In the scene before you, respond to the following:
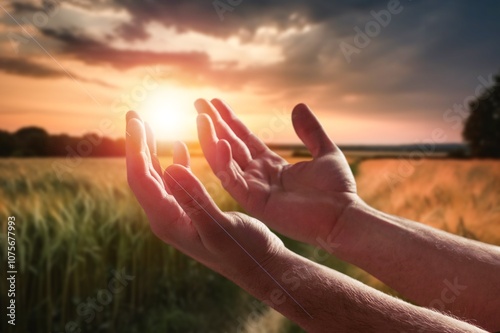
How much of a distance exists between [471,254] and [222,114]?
2.41ft

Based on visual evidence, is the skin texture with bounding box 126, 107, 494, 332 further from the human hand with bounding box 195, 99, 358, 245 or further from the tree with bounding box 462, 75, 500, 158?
the tree with bounding box 462, 75, 500, 158

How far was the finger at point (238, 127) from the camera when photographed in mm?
1478

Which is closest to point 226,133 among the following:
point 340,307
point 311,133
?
point 311,133

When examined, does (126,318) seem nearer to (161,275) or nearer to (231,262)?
(161,275)

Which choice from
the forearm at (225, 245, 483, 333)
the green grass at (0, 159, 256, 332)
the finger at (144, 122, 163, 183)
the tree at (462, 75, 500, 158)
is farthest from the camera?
the tree at (462, 75, 500, 158)

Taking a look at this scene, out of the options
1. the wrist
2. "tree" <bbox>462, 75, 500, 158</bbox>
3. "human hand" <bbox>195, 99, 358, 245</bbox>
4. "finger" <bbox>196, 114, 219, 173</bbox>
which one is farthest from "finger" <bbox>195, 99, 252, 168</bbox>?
"tree" <bbox>462, 75, 500, 158</bbox>

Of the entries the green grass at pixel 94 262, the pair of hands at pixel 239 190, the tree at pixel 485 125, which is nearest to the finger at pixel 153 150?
the pair of hands at pixel 239 190

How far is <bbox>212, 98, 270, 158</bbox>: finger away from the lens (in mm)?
1478

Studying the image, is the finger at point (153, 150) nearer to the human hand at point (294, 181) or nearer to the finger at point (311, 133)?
the human hand at point (294, 181)

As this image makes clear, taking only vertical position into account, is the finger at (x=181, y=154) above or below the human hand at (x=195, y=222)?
above

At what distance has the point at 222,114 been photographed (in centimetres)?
150

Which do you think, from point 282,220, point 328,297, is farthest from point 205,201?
point 282,220

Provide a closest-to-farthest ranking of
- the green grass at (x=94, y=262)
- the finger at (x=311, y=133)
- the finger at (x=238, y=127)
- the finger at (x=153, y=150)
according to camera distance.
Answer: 1. the finger at (x=153, y=150)
2. the finger at (x=311, y=133)
3. the finger at (x=238, y=127)
4. the green grass at (x=94, y=262)

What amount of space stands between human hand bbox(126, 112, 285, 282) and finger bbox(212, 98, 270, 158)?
0.56 meters
